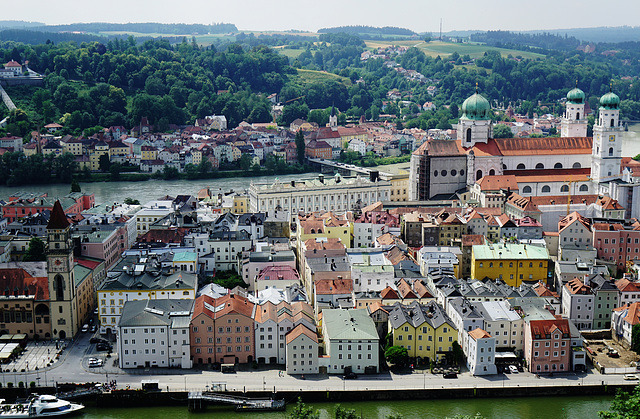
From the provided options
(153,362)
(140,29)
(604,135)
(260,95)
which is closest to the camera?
(153,362)

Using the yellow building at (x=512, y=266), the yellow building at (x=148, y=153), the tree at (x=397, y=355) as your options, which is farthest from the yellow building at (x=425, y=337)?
the yellow building at (x=148, y=153)

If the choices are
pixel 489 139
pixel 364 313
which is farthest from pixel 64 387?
pixel 489 139

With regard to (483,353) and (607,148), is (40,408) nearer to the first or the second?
(483,353)

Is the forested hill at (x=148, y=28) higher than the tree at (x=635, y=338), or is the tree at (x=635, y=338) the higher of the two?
the forested hill at (x=148, y=28)

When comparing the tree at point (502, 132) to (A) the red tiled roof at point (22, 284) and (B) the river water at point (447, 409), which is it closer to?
(B) the river water at point (447, 409)

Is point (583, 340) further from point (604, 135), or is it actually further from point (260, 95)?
point (260, 95)
